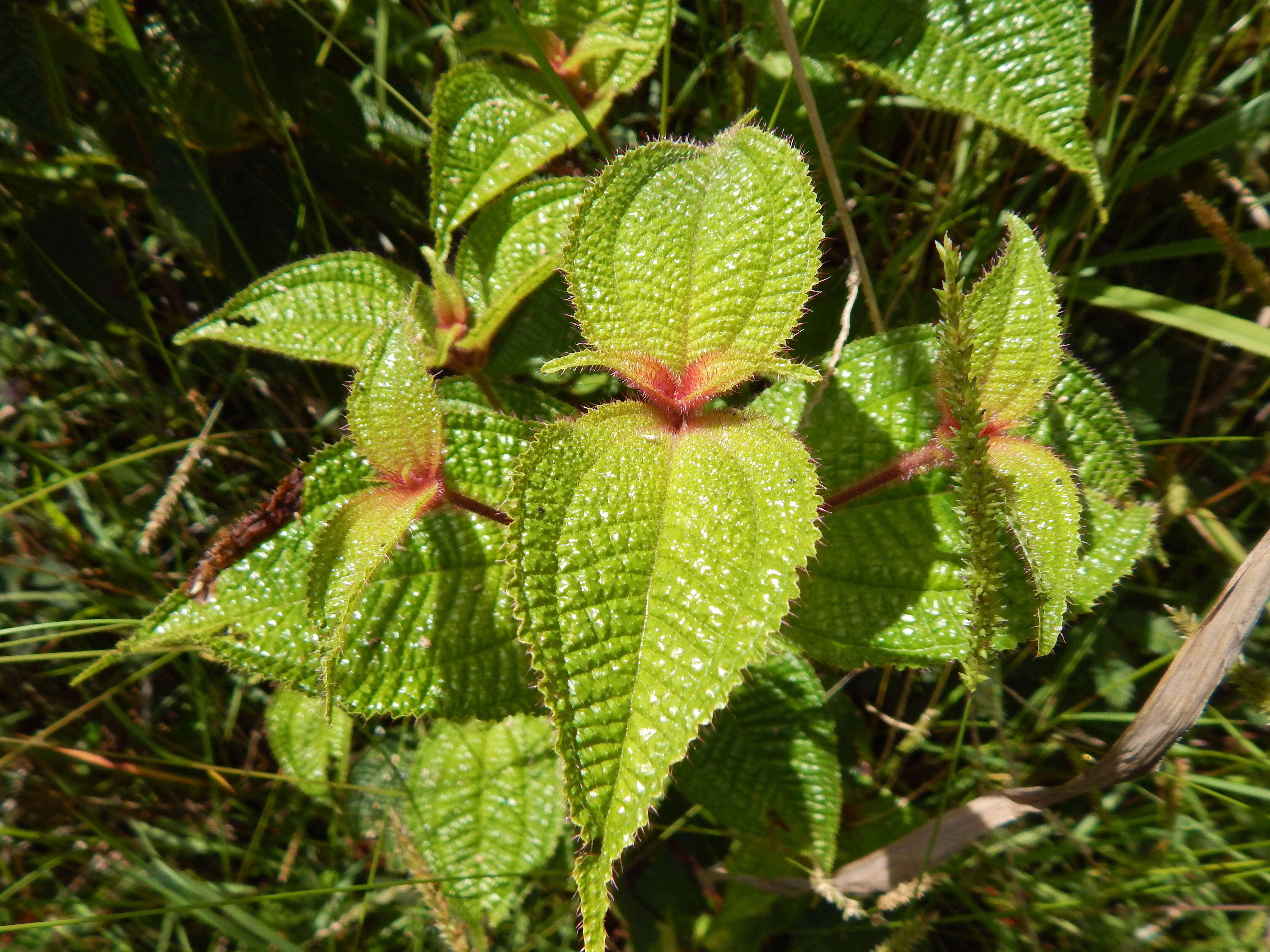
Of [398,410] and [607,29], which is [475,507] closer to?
[398,410]

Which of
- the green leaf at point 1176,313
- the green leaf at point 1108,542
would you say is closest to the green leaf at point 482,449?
the green leaf at point 1108,542

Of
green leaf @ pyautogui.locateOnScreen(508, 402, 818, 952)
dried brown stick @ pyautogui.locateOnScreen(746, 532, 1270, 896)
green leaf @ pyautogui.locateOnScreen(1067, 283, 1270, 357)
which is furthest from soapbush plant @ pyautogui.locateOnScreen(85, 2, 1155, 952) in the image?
green leaf @ pyautogui.locateOnScreen(1067, 283, 1270, 357)

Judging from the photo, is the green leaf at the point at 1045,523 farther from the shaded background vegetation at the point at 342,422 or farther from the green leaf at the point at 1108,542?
the shaded background vegetation at the point at 342,422

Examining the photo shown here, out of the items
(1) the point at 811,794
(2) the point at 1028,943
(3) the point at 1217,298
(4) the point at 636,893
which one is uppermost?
(3) the point at 1217,298

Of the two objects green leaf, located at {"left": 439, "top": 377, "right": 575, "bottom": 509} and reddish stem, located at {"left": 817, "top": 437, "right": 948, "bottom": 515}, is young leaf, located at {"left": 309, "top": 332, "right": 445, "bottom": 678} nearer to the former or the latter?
green leaf, located at {"left": 439, "top": 377, "right": 575, "bottom": 509}

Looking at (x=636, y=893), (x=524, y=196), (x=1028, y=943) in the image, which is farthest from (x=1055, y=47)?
(x=636, y=893)

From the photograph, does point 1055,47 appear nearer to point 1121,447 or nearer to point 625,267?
point 1121,447
